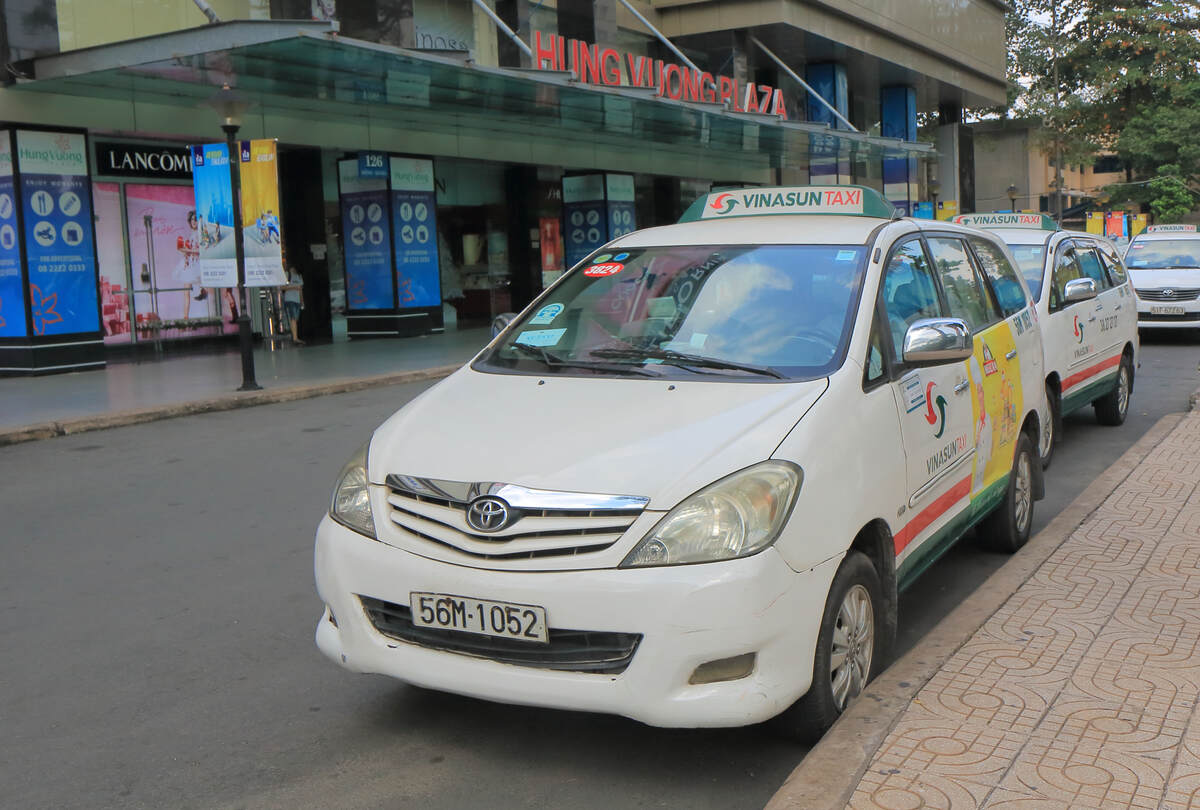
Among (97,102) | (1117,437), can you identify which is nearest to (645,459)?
(1117,437)

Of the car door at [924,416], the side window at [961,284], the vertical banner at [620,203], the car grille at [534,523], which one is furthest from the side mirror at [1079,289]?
the vertical banner at [620,203]

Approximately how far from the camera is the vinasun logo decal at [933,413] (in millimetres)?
4770

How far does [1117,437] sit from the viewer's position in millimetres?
10180

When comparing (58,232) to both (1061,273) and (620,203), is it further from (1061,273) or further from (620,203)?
(620,203)

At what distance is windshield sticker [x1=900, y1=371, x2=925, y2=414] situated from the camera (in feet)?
15.0

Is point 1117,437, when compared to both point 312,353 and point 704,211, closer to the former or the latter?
point 704,211

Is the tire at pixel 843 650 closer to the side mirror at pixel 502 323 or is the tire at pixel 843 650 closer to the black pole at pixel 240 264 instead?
the side mirror at pixel 502 323

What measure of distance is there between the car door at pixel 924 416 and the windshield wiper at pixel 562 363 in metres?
0.99

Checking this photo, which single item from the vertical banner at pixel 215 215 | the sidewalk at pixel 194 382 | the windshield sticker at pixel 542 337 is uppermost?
the vertical banner at pixel 215 215

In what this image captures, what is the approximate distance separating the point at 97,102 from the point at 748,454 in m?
17.1

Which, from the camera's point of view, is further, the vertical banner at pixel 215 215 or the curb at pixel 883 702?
the vertical banner at pixel 215 215

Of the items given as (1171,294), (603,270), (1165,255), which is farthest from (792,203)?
(1165,255)

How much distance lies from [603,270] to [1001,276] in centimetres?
247

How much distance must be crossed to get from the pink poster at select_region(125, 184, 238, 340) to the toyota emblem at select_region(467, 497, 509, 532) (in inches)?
763
